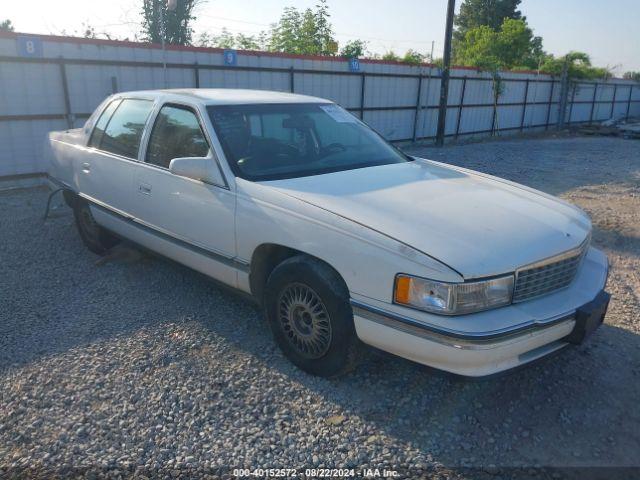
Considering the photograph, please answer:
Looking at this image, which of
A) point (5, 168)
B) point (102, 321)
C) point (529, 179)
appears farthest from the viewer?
point (529, 179)

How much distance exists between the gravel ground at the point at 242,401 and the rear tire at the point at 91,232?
75 centimetres

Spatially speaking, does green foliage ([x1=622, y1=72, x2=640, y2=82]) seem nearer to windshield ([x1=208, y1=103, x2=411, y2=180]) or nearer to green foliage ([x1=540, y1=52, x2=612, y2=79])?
green foliage ([x1=540, y1=52, x2=612, y2=79])

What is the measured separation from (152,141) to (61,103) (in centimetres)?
579

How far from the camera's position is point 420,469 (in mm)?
2584

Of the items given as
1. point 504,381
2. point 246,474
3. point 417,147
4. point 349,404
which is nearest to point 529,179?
point 417,147

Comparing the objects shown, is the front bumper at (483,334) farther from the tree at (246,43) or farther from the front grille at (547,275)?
the tree at (246,43)

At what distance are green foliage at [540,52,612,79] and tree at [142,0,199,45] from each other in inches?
605

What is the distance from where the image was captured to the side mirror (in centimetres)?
354

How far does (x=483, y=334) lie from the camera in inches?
99.3

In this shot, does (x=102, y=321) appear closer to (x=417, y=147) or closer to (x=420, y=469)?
(x=420, y=469)

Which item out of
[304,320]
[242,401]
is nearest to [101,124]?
[304,320]

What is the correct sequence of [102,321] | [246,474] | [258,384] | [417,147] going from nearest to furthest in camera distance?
[246,474]
[258,384]
[102,321]
[417,147]

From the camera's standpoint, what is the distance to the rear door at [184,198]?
3.57 m

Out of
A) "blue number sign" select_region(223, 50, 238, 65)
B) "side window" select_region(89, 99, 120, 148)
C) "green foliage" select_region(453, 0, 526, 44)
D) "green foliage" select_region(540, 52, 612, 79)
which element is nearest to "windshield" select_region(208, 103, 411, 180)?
"side window" select_region(89, 99, 120, 148)
